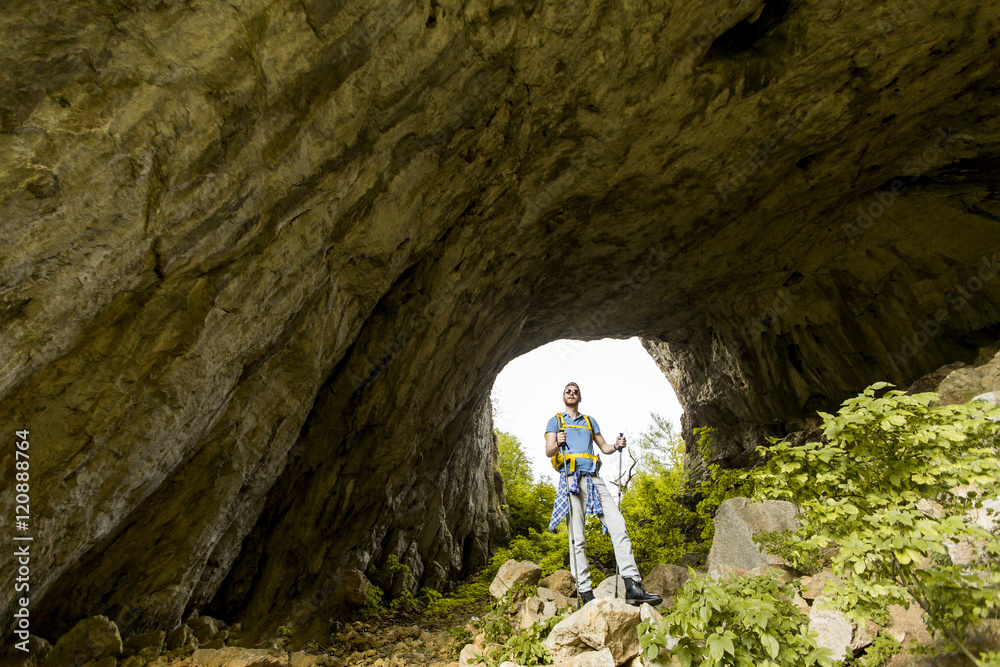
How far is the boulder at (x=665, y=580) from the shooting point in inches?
201

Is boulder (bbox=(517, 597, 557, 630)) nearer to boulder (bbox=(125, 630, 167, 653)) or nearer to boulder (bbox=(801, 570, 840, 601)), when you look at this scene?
boulder (bbox=(801, 570, 840, 601))

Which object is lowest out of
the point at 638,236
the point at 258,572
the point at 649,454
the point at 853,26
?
the point at 258,572

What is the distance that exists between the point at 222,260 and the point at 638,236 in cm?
664

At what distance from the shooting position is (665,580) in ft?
17.2

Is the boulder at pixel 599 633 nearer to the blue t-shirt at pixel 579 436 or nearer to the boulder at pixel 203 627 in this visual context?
the blue t-shirt at pixel 579 436

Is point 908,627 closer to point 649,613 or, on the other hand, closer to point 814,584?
point 814,584

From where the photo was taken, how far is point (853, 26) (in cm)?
605

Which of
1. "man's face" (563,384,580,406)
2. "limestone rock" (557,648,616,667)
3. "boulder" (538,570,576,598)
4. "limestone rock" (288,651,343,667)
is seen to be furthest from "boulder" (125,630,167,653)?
"man's face" (563,384,580,406)

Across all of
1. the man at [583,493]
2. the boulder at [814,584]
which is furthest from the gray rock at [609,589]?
the boulder at [814,584]

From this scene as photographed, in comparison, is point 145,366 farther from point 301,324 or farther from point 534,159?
point 534,159

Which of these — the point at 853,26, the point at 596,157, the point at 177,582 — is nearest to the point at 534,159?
the point at 596,157

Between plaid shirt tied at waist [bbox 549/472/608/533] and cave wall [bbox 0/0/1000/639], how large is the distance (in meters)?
3.40

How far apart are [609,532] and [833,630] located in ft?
5.56

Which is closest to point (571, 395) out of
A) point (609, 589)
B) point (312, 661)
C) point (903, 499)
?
point (609, 589)
